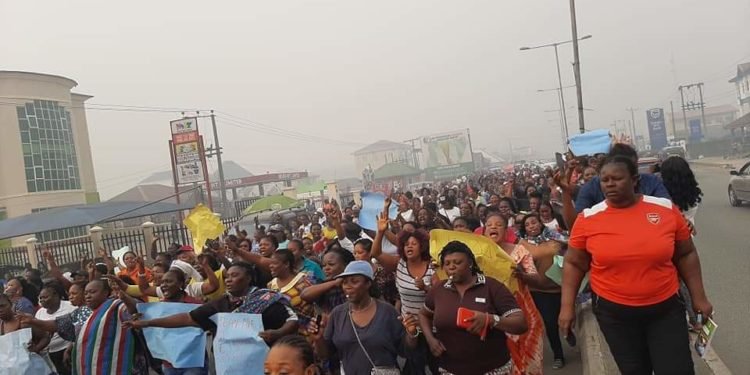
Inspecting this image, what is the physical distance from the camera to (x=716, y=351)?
527cm

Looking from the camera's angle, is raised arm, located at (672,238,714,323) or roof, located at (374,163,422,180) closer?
raised arm, located at (672,238,714,323)

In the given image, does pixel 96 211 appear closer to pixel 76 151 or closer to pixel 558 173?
pixel 558 173

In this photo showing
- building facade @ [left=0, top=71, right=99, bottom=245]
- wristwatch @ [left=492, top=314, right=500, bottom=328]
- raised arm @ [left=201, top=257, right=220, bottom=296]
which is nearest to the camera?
wristwatch @ [left=492, top=314, right=500, bottom=328]

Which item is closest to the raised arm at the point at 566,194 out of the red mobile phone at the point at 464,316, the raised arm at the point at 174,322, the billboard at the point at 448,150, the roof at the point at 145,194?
the red mobile phone at the point at 464,316

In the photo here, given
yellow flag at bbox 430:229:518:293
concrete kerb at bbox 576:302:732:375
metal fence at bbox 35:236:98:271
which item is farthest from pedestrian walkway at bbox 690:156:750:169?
yellow flag at bbox 430:229:518:293

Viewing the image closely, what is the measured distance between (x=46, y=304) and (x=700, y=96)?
277 ft

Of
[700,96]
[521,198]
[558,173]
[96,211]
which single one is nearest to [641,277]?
[558,173]

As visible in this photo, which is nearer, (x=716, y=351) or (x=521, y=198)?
(x=716, y=351)

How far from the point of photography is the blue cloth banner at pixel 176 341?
484cm

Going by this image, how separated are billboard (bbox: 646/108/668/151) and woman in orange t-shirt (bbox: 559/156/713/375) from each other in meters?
62.4

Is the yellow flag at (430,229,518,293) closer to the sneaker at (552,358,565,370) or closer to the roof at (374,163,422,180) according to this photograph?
the sneaker at (552,358,565,370)

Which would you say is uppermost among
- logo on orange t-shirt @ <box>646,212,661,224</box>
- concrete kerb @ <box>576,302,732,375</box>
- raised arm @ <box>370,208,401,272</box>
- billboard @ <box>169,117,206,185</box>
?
billboard @ <box>169,117,206,185</box>

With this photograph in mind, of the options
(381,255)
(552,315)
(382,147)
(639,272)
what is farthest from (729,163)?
(382,147)

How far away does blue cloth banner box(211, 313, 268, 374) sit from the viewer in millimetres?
4043
